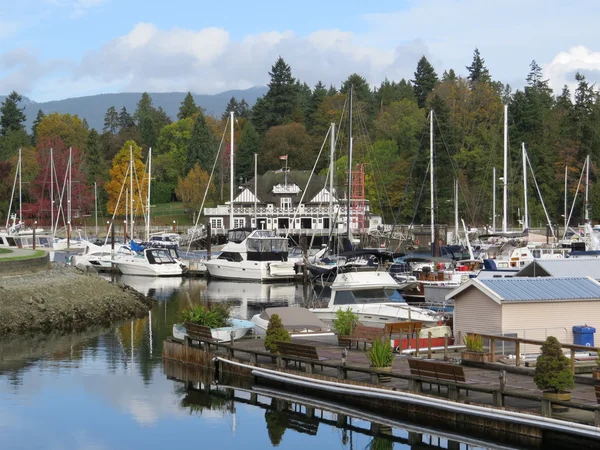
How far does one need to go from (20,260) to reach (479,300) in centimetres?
3072

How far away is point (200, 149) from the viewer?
140 metres

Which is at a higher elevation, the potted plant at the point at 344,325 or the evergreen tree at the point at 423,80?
the evergreen tree at the point at 423,80

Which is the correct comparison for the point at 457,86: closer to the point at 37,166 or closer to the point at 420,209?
the point at 420,209

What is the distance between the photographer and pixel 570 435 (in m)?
23.4

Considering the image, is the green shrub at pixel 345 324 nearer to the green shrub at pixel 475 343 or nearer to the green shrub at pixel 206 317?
the green shrub at pixel 206 317

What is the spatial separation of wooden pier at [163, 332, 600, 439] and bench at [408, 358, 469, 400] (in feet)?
0.23

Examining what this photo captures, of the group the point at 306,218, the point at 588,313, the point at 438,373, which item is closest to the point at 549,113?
the point at 306,218

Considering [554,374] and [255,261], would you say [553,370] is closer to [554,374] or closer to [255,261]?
[554,374]

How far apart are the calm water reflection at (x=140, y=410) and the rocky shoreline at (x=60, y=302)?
11.1ft

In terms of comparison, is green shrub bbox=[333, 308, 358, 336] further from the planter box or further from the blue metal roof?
the planter box

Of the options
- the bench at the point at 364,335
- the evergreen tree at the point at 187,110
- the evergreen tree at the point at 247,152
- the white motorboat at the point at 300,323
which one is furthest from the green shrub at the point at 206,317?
the evergreen tree at the point at 187,110

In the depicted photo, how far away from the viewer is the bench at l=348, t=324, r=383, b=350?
111 ft

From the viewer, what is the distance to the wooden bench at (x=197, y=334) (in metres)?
35.6

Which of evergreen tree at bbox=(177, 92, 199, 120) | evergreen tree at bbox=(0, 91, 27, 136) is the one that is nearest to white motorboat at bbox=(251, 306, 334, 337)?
evergreen tree at bbox=(0, 91, 27, 136)
